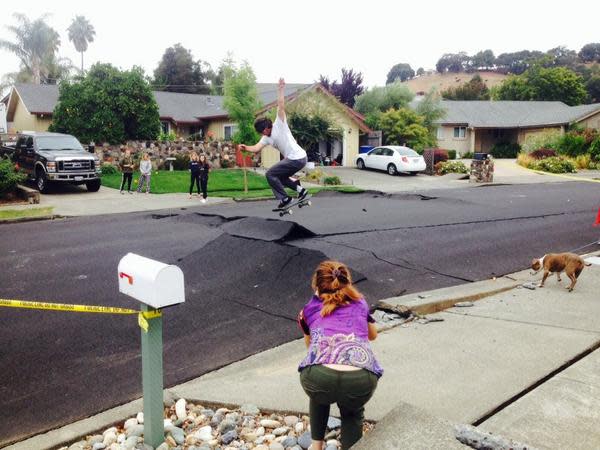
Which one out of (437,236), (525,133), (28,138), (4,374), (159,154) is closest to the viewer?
(4,374)

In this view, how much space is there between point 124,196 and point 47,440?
1779 centimetres

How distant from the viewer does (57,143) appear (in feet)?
74.3

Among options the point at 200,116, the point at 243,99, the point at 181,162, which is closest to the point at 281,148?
the point at 243,99

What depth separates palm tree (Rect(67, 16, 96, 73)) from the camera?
76688 mm

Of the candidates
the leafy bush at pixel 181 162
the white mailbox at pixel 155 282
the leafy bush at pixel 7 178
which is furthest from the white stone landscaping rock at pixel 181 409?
the leafy bush at pixel 181 162

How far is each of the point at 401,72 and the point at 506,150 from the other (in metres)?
140

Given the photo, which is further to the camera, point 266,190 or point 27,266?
point 266,190

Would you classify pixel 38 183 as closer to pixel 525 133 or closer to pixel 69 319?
pixel 69 319

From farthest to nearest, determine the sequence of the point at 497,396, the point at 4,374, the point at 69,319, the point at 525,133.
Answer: the point at 525,133 → the point at 69,319 → the point at 4,374 → the point at 497,396

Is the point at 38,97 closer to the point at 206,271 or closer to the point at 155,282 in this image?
the point at 206,271

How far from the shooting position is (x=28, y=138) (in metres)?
→ 22.8

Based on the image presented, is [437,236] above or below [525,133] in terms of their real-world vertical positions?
below

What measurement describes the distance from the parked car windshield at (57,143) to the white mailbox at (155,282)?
20774 mm

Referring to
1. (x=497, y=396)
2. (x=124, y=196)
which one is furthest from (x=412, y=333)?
(x=124, y=196)
